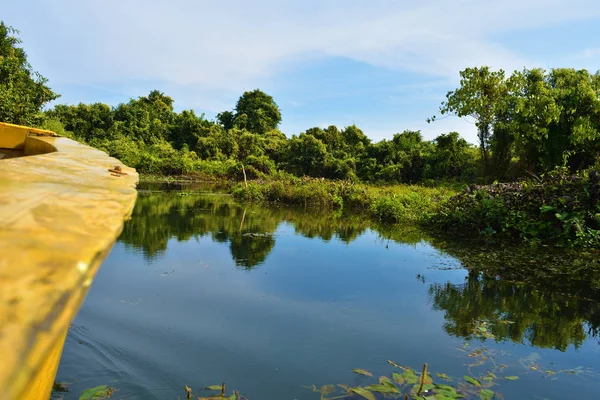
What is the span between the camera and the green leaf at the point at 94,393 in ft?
7.79

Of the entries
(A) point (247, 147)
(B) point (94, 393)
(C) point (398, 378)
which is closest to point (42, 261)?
(B) point (94, 393)

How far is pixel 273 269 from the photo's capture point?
5.59 m

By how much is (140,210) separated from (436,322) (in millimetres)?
7880

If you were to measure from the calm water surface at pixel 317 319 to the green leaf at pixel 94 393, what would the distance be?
70 millimetres

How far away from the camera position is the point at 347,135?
89.0 feet

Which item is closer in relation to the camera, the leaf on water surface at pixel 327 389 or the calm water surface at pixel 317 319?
the leaf on water surface at pixel 327 389

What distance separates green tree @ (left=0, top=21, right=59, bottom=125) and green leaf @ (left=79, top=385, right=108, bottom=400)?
35.0ft

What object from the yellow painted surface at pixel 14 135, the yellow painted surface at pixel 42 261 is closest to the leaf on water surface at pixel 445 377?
the yellow painted surface at pixel 42 261

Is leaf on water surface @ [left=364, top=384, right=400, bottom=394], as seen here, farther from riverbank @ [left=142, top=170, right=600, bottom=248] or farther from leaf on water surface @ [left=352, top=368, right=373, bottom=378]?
riverbank @ [left=142, top=170, right=600, bottom=248]

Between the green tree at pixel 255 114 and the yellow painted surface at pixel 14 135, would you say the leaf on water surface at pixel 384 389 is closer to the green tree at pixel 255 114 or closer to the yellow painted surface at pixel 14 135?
the yellow painted surface at pixel 14 135

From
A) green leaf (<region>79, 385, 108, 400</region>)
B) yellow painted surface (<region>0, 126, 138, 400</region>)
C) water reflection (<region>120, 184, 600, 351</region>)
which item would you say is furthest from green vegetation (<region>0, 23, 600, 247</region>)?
yellow painted surface (<region>0, 126, 138, 400</region>)

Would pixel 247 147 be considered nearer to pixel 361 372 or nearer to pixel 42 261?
pixel 361 372

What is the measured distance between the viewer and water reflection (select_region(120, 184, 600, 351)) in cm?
391

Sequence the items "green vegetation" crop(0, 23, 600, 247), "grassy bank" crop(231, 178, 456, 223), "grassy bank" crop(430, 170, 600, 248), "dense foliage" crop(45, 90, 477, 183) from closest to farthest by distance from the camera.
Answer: "grassy bank" crop(430, 170, 600, 248), "green vegetation" crop(0, 23, 600, 247), "grassy bank" crop(231, 178, 456, 223), "dense foliage" crop(45, 90, 477, 183)
